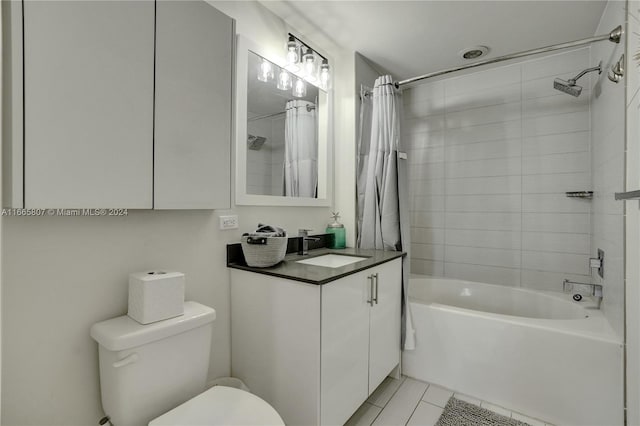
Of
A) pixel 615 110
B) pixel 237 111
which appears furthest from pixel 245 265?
pixel 615 110

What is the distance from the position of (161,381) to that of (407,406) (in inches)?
55.9

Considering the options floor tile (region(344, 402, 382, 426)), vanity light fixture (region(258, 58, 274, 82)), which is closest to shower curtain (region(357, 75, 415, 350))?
floor tile (region(344, 402, 382, 426))

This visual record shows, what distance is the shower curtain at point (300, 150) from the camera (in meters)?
2.13

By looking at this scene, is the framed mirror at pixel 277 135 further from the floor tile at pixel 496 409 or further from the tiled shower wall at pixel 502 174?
the floor tile at pixel 496 409

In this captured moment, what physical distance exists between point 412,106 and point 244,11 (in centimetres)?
192

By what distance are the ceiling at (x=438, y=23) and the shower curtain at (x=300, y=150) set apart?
54 cm

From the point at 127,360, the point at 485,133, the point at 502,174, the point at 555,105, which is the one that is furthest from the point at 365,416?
the point at 555,105

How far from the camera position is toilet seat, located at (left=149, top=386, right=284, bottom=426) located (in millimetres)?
1079

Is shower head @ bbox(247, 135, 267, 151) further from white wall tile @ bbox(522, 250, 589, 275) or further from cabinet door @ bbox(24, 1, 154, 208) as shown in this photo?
white wall tile @ bbox(522, 250, 589, 275)

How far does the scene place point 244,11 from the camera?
1782 millimetres

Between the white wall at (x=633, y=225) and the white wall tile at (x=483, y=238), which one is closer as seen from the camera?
the white wall at (x=633, y=225)

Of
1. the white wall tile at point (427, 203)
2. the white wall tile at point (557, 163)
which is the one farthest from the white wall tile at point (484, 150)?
the white wall tile at point (427, 203)

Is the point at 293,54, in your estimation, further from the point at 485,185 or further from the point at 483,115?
the point at 485,185

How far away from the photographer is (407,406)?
1.87 meters
